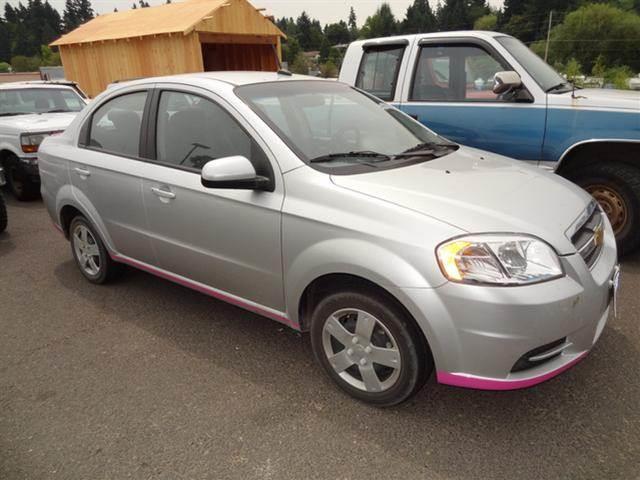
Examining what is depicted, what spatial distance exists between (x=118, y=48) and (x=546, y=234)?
1548 centimetres

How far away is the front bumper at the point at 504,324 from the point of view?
2.18 metres

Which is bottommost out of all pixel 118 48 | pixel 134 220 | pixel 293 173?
pixel 134 220

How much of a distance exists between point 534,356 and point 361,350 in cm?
82

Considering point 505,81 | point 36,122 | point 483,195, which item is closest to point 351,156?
point 483,195

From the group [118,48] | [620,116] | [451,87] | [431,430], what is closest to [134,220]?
[431,430]

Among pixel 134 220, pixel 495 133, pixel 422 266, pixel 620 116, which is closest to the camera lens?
pixel 422 266

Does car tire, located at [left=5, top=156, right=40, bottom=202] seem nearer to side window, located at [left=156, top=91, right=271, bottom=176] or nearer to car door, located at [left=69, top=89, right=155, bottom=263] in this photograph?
car door, located at [left=69, top=89, right=155, bottom=263]

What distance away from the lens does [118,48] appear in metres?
15.1

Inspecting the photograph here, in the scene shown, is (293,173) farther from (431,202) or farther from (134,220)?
(134,220)

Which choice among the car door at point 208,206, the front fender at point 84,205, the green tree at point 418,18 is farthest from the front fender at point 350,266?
the green tree at point 418,18

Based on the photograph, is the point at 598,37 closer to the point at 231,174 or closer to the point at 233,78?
the point at 233,78

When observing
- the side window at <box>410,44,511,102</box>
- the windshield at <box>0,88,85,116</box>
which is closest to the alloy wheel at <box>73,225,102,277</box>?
the side window at <box>410,44,511,102</box>

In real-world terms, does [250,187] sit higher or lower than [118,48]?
lower

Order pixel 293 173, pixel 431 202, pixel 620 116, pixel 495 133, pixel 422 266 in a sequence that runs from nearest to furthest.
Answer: pixel 422 266 < pixel 431 202 < pixel 293 173 < pixel 620 116 < pixel 495 133
